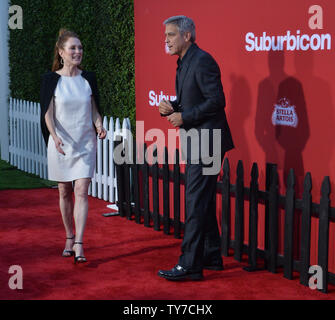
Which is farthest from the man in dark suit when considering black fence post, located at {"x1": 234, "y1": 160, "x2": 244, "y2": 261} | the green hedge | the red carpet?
the green hedge

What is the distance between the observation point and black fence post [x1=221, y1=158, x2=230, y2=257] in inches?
276

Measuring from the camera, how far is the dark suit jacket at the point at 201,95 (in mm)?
5840

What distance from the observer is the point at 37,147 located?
39.7 ft

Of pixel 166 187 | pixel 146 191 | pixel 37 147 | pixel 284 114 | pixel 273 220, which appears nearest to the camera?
pixel 273 220

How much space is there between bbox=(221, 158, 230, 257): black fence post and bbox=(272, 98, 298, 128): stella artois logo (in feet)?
2.29

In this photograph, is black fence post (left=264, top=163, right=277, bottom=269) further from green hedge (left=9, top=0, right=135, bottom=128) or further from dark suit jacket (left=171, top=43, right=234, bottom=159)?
green hedge (left=9, top=0, right=135, bottom=128)

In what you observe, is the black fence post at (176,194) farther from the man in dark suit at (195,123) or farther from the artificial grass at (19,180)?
the artificial grass at (19,180)

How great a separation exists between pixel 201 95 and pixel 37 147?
6677 mm

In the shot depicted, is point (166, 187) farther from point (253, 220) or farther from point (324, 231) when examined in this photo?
point (324, 231)

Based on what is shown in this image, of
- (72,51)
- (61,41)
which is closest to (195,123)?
(72,51)

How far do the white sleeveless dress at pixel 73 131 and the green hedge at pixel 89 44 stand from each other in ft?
9.15

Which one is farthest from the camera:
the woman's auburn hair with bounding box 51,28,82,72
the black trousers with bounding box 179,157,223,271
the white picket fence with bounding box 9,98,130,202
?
the white picket fence with bounding box 9,98,130,202
